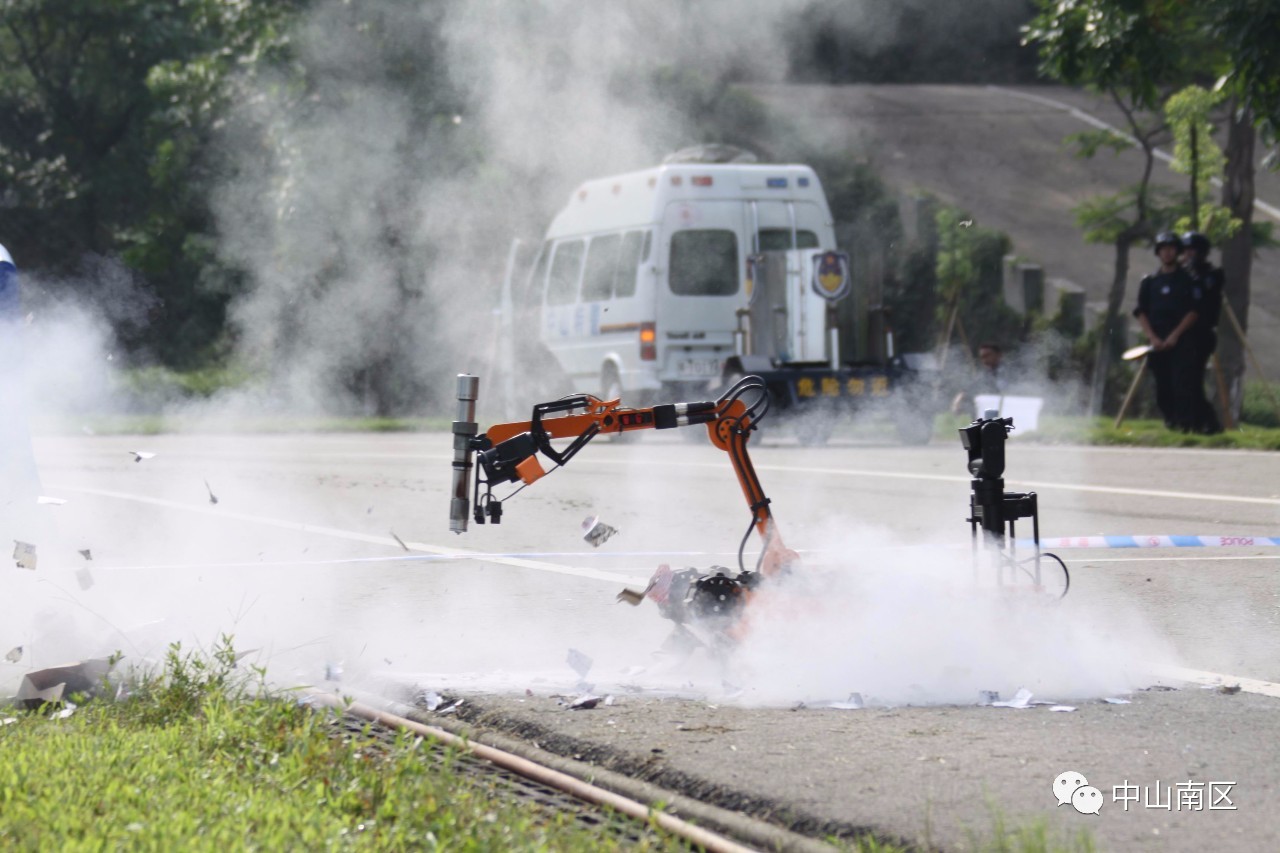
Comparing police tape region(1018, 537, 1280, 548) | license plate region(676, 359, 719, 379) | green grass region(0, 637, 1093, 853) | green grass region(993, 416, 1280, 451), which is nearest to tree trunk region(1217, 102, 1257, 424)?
green grass region(993, 416, 1280, 451)

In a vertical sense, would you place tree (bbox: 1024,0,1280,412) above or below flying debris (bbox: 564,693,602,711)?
above

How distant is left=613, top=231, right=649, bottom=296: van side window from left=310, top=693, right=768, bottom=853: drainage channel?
480 inches

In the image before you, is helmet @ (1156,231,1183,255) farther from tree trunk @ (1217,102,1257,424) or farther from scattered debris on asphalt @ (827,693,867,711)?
scattered debris on asphalt @ (827,693,867,711)

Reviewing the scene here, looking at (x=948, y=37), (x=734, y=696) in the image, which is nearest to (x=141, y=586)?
(x=734, y=696)

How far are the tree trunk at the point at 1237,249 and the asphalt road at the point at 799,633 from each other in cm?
656

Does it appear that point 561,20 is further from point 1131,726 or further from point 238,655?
point 1131,726

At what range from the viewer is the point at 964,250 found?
23359 millimetres

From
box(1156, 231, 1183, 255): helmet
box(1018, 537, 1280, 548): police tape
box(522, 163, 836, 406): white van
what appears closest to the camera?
box(1018, 537, 1280, 548): police tape

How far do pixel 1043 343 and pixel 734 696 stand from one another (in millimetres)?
18372

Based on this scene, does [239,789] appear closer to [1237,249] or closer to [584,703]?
[584,703]

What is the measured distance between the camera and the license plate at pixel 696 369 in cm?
1717

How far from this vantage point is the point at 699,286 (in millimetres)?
17297

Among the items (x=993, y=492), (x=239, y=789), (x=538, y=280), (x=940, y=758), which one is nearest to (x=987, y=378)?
(x=538, y=280)

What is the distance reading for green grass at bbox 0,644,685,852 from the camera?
3.98m
